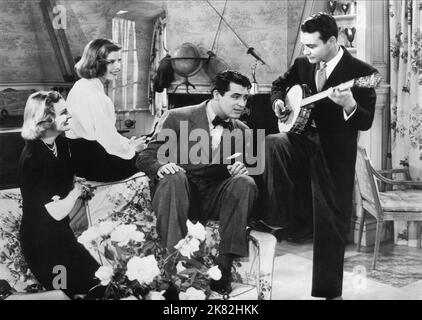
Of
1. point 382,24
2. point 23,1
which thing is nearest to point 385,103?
point 382,24

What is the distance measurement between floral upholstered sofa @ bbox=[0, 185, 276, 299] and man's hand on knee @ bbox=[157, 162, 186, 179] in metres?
0.21

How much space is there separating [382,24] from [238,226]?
53.2 inches

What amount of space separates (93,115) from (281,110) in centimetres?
88

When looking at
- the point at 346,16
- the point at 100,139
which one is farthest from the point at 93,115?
the point at 346,16

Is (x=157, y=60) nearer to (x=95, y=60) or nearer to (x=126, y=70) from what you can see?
(x=126, y=70)

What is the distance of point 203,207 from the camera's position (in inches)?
103

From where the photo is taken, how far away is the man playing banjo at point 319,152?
2.51 metres

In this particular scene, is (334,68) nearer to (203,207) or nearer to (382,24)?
(382,24)

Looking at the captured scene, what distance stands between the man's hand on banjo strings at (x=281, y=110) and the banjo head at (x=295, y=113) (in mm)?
14

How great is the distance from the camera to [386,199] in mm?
3109

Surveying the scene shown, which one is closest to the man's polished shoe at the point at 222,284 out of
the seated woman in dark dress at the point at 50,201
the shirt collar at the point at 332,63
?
the seated woman in dark dress at the point at 50,201

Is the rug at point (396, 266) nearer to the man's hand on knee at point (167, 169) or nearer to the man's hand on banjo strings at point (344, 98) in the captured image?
the man's hand on banjo strings at point (344, 98)

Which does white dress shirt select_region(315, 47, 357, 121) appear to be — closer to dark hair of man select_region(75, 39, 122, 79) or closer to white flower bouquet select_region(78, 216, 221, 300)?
white flower bouquet select_region(78, 216, 221, 300)
